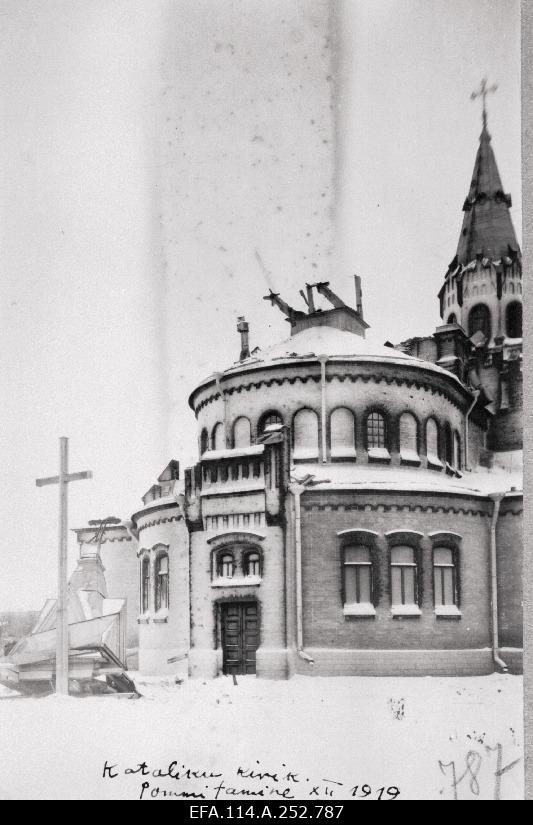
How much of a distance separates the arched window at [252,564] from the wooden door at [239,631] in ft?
1.02

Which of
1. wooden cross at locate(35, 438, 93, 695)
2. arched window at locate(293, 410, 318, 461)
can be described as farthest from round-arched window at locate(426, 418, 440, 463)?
wooden cross at locate(35, 438, 93, 695)

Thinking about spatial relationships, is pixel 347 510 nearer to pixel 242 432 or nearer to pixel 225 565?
pixel 225 565

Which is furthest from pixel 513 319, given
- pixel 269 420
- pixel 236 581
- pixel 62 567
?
pixel 62 567

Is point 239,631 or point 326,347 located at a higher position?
point 326,347

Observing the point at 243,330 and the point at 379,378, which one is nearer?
the point at 243,330

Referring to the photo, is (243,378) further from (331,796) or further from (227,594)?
(331,796)

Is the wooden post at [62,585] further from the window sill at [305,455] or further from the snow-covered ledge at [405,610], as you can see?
the snow-covered ledge at [405,610]

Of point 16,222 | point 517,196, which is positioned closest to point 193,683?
point 16,222

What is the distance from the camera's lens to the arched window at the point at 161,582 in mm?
9297

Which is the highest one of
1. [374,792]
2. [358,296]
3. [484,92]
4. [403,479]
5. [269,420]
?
[484,92]

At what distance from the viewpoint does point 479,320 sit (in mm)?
8867

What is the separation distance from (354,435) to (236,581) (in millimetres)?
2055

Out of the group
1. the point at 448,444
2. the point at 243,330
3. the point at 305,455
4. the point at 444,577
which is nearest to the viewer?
the point at 243,330

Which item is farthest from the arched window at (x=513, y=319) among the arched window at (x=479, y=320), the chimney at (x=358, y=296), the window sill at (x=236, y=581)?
the window sill at (x=236, y=581)
